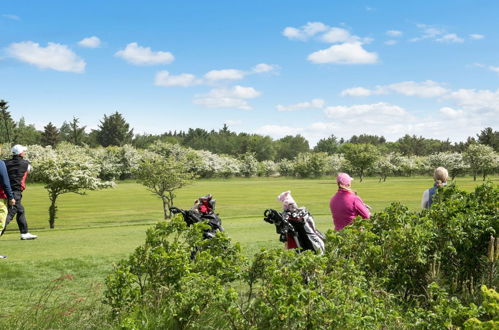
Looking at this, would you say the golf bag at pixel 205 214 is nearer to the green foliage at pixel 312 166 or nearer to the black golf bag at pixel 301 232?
the black golf bag at pixel 301 232

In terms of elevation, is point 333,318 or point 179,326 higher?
point 333,318

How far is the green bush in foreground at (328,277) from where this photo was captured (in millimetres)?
3725

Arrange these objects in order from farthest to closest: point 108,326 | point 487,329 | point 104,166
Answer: point 104,166
point 108,326
point 487,329

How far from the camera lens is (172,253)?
4520mm

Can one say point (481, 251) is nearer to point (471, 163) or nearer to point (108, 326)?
point (108, 326)

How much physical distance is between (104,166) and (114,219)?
6405 centimetres

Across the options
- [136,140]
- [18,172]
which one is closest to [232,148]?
[136,140]

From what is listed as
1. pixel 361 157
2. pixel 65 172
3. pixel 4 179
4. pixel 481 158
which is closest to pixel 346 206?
pixel 4 179

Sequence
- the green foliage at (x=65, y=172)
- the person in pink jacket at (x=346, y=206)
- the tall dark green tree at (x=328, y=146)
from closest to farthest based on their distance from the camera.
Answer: the person in pink jacket at (x=346, y=206)
the green foliage at (x=65, y=172)
the tall dark green tree at (x=328, y=146)

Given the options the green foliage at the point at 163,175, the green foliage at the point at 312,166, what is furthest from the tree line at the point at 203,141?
the green foliage at the point at 163,175

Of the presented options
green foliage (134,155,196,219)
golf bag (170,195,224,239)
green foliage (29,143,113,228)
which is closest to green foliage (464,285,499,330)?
golf bag (170,195,224,239)

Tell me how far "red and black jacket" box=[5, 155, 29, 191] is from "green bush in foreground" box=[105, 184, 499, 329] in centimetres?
844

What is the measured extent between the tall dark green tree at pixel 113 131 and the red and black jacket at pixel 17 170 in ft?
451

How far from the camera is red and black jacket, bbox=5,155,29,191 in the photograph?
11969 millimetres
